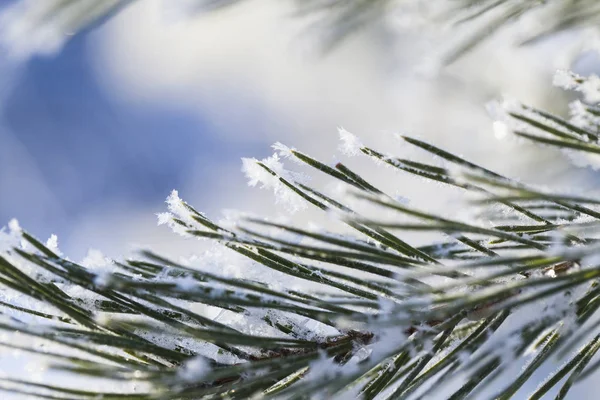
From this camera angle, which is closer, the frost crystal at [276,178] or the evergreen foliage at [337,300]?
the evergreen foliage at [337,300]

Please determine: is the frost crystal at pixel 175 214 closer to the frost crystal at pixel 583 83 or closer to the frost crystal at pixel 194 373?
the frost crystal at pixel 194 373

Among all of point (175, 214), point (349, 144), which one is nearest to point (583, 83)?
point (349, 144)

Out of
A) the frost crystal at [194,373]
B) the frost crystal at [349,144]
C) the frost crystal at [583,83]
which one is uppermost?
the frost crystal at [349,144]

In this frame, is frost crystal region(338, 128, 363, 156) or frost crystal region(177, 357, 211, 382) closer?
frost crystal region(177, 357, 211, 382)

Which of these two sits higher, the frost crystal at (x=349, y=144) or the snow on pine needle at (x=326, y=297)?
the frost crystal at (x=349, y=144)

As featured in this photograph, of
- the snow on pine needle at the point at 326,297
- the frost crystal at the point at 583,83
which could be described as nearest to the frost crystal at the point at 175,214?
the snow on pine needle at the point at 326,297

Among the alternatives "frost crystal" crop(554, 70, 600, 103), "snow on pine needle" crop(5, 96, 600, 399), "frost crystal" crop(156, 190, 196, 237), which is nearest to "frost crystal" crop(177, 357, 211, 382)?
"snow on pine needle" crop(5, 96, 600, 399)

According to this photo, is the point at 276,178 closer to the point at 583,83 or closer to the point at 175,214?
the point at 175,214

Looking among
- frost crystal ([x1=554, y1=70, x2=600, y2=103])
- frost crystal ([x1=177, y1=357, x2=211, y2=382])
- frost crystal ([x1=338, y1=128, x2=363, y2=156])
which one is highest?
frost crystal ([x1=338, y1=128, x2=363, y2=156])

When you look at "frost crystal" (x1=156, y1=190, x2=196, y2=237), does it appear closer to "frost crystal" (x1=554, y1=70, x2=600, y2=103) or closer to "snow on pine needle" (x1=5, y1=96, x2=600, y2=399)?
"snow on pine needle" (x1=5, y1=96, x2=600, y2=399)
